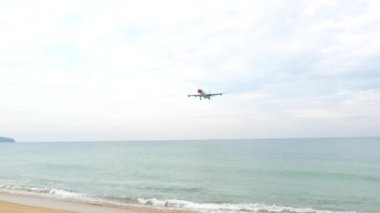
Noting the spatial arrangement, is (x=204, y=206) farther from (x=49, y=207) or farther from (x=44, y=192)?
(x=44, y=192)

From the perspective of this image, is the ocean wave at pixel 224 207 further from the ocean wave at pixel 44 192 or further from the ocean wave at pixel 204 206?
the ocean wave at pixel 44 192

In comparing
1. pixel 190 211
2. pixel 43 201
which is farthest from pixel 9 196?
pixel 190 211

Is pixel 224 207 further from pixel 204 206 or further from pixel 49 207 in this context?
pixel 49 207

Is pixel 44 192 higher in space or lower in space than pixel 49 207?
lower

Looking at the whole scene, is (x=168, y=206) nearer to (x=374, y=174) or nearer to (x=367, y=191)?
(x=367, y=191)

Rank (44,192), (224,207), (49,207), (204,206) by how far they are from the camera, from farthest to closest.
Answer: (44,192) < (204,206) < (224,207) < (49,207)

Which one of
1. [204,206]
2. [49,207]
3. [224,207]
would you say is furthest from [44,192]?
[224,207]

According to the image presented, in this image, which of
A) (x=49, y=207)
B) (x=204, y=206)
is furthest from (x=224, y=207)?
(x=49, y=207)

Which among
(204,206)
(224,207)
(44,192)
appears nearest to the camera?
(224,207)

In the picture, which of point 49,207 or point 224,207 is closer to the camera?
point 49,207

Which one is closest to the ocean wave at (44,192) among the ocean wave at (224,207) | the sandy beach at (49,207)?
the sandy beach at (49,207)
